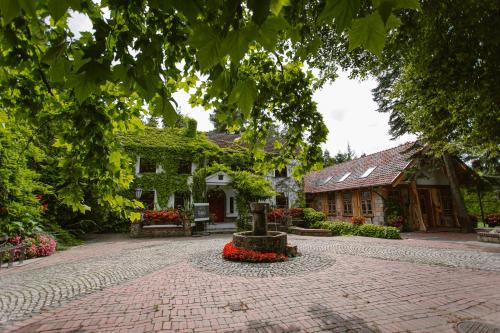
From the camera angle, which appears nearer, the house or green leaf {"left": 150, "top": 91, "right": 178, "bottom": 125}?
green leaf {"left": 150, "top": 91, "right": 178, "bottom": 125}

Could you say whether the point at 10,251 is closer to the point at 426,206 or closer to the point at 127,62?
the point at 127,62

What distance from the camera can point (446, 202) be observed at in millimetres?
18031

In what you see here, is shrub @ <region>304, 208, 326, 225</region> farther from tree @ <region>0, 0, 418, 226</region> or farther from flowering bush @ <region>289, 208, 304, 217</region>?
tree @ <region>0, 0, 418, 226</region>

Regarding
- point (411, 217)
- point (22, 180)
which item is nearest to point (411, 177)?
point (411, 217)

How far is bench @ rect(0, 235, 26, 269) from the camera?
25.2ft

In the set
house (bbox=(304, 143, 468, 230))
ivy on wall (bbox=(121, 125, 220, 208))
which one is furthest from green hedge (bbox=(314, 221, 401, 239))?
ivy on wall (bbox=(121, 125, 220, 208))

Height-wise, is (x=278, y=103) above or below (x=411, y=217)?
above

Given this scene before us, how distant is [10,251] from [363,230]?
15.9 meters

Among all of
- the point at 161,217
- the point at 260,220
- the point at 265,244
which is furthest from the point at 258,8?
the point at 161,217

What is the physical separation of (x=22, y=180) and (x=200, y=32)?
1128 cm

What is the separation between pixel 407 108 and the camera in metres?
10.5

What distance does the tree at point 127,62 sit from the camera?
3.65ft

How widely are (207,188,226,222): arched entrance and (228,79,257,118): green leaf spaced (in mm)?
19086

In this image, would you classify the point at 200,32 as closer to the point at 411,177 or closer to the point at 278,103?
the point at 278,103
